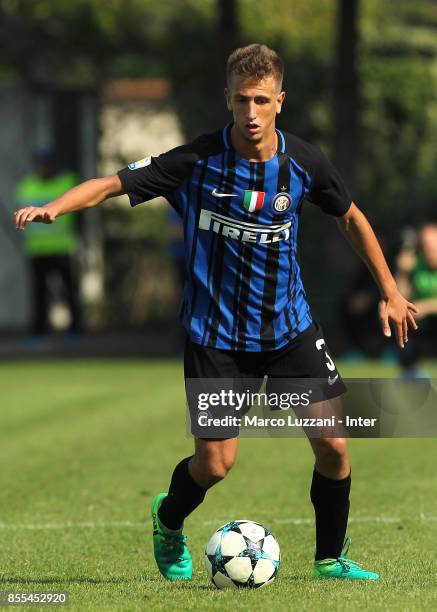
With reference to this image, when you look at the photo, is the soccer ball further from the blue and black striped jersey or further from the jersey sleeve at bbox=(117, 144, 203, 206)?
the jersey sleeve at bbox=(117, 144, 203, 206)

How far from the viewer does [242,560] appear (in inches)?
235

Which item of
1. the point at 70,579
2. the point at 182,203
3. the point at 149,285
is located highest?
the point at 182,203

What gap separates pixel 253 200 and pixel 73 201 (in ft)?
2.40

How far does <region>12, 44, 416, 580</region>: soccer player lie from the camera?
5953mm

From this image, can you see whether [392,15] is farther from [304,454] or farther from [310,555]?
[310,555]

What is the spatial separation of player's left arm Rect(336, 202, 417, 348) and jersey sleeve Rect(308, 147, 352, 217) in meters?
0.05

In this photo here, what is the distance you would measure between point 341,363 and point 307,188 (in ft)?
35.6

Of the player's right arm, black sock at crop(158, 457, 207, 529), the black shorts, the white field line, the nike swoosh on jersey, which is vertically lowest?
the white field line

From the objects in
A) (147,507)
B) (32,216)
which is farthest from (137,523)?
(32,216)

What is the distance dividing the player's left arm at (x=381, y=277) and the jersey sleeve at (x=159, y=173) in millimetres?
690

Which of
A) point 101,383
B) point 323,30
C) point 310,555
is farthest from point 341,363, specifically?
point 323,30

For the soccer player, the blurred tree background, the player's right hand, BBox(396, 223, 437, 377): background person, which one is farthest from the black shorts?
the blurred tree background

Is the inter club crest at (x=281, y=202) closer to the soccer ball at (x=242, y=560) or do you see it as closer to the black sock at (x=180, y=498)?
the black sock at (x=180, y=498)

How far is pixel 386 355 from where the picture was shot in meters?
17.1
